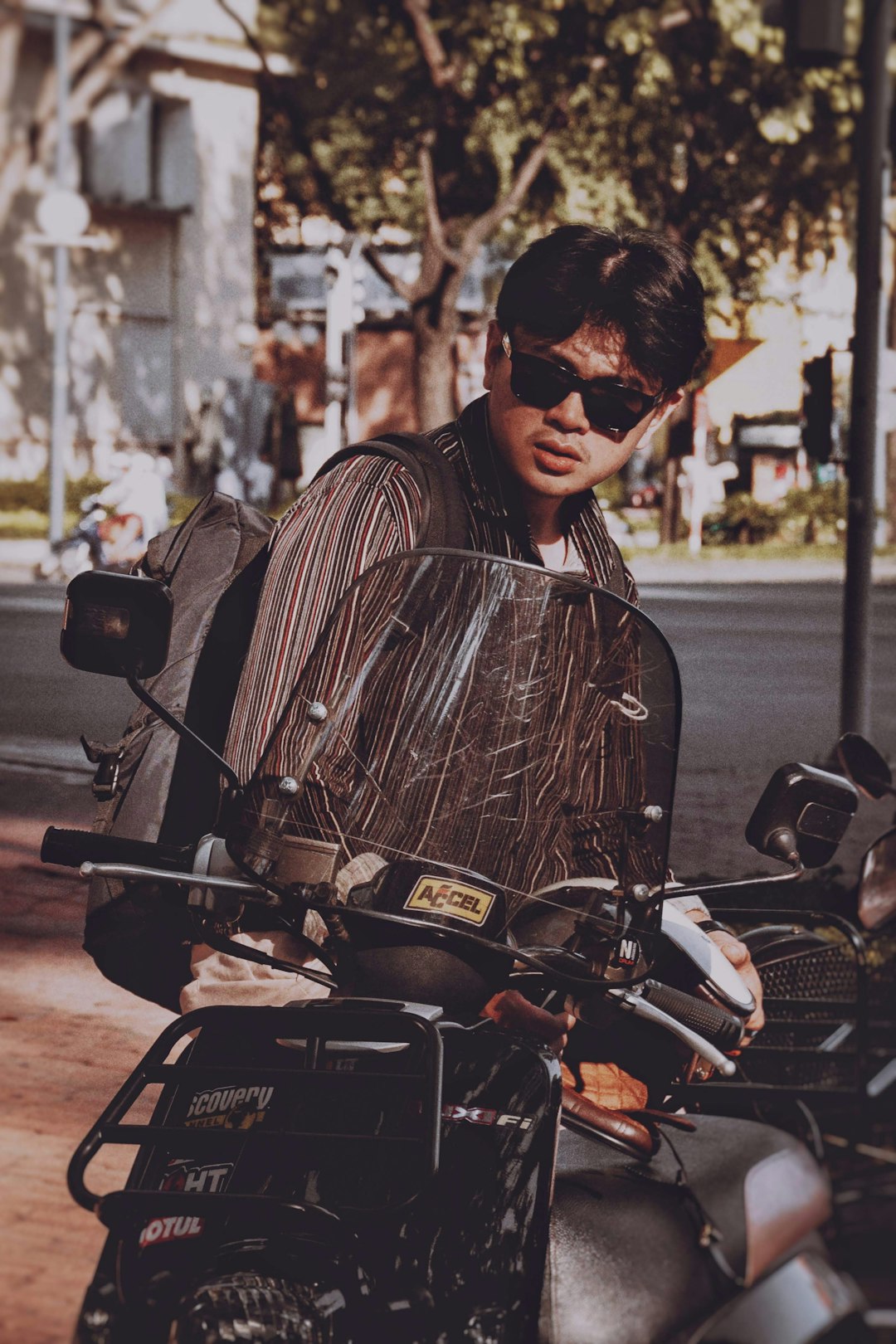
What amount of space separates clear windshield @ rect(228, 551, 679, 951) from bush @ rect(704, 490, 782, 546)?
29.0m

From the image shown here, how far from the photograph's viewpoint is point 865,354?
9.23m

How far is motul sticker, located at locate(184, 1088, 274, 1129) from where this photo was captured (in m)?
1.92

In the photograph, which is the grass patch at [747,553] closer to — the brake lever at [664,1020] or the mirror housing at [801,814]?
the mirror housing at [801,814]

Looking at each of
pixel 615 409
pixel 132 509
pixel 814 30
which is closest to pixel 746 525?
pixel 132 509

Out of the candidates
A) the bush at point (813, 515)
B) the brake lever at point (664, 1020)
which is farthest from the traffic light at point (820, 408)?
the bush at point (813, 515)

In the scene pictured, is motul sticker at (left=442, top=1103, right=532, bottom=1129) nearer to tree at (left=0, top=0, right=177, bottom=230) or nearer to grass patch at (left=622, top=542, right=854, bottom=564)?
grass patch at (left=622, top=542, right=854, bottom=564)

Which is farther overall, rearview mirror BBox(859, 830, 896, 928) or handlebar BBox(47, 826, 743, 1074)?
rearview mirror BBox(859, 830, 896, 928)

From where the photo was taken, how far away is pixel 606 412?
7.84ft

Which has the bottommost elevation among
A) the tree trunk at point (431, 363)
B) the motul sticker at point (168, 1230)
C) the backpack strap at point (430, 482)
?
the motul sticker at point (168, 1230)

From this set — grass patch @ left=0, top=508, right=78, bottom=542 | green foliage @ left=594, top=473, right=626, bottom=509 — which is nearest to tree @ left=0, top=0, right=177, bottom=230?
grass patch @ left=0, top=508, right=78, bottom=542

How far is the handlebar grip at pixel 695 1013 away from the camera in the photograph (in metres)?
2.06

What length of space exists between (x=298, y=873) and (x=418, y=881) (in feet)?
0.42

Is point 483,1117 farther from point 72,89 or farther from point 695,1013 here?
point 72,89

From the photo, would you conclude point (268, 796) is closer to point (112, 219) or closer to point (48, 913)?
point (48, 913)
